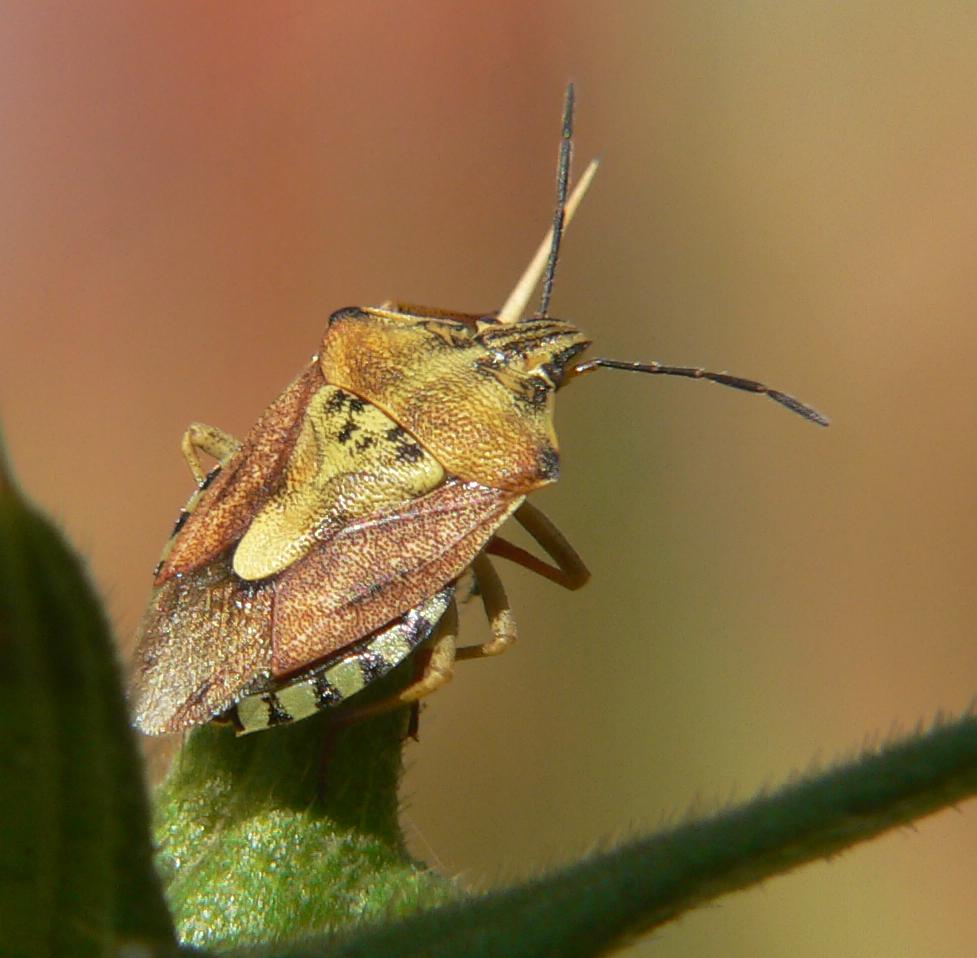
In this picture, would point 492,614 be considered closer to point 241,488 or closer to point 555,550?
point 555,550

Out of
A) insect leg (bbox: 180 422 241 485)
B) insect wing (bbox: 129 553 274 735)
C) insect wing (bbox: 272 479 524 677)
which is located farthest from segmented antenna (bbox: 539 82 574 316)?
insect wing (bbox: 129 553 274 735)

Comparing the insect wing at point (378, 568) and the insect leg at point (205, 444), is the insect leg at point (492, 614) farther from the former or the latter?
the insect leg at point (205, 444)

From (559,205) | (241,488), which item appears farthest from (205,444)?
(559,205)

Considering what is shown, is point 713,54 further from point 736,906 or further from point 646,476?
point 736,906

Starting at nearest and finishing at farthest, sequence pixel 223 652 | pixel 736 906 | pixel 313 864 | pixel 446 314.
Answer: pixel 313 864 → pixel 223 652 → pixel 446 314 → pixel 736 906

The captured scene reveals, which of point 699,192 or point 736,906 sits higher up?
point 699,192

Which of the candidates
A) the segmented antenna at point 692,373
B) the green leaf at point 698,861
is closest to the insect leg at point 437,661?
→ the segmented antenna at point 692,373

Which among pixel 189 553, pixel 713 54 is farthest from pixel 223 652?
pixel 713 54
